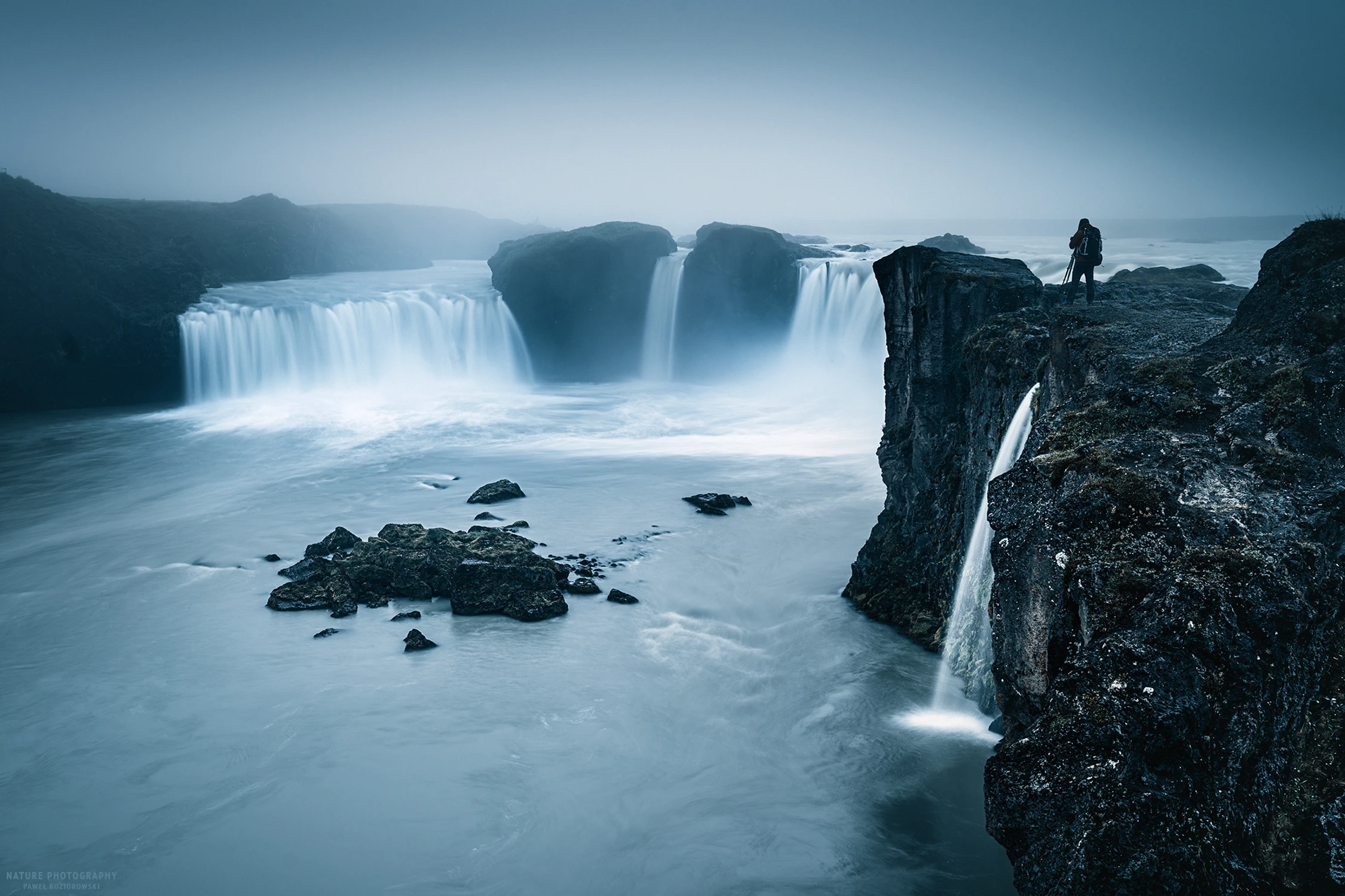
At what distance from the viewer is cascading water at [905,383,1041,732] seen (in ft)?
36.9

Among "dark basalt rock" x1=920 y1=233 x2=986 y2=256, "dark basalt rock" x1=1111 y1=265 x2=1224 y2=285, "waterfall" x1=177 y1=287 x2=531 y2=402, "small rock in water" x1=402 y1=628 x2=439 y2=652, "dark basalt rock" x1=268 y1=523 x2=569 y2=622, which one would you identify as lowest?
"small rock in water" x1=402 y1=628 x2=439 y2=652

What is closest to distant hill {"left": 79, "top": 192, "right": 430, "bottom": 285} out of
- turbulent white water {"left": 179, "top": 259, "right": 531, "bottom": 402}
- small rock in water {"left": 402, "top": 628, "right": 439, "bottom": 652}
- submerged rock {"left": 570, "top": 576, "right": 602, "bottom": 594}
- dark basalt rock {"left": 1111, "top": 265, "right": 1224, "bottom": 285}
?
turbulent white water {"left": 179, "top": 259, "right": 531, "bottom": 402}

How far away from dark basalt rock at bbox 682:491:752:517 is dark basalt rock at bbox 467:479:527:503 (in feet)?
16.8

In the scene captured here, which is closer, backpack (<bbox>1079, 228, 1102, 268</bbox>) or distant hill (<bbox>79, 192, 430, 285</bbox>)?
backpack (<bbox>1079, 228, 1102, 268</bbox>)

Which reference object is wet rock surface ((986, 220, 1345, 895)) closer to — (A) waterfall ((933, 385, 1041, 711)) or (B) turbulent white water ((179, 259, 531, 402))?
(A) waterfall ((933, 385, 1041, 711))

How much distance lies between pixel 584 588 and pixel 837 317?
90.7ft

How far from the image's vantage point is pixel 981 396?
12.9 meters

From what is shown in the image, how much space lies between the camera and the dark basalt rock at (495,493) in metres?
22.6

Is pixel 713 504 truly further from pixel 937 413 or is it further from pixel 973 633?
pixel 973 633

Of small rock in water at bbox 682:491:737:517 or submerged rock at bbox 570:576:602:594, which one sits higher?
small rock in water at bbox 682:491:737:517

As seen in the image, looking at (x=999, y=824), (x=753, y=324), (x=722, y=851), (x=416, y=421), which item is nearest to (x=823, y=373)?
(x=753, y=324)

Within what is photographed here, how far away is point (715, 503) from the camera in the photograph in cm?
2205

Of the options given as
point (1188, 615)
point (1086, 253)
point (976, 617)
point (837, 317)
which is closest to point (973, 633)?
point (976, 617)

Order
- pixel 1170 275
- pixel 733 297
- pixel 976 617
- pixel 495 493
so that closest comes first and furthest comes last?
1. pixel 976 617
2. pixel 1170 275
3. pixel 495 493
4. pixel 733 297
